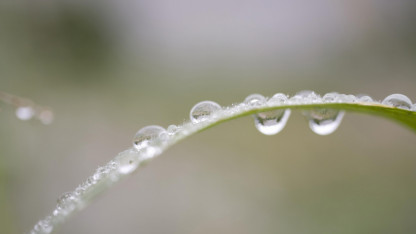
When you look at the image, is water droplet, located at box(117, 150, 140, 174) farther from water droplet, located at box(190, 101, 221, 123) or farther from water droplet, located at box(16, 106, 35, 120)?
water droplet, located at box(16, 106, 35, 120)

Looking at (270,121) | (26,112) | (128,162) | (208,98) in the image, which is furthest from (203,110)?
(208,98)

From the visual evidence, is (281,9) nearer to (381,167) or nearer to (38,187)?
(381,167)

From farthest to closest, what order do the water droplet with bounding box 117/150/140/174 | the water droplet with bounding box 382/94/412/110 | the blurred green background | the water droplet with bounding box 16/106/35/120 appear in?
1. the blurred green background
2. the water droplet with bounding box 16/106/35/120
3. the water droplet with bounding box 382/94/412/110
4. the water droplet with bounding box 117/150/140/174

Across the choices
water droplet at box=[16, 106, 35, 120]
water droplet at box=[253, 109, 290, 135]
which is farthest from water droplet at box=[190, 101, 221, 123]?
water droplet at box=[16, 106, 35, 120]

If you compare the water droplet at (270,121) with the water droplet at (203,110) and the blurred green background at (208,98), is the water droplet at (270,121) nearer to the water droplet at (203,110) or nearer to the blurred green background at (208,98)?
the water droplet at (203,110)

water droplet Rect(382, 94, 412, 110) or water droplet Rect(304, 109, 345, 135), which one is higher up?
water droplet Rect(304, 109, 345, 135)

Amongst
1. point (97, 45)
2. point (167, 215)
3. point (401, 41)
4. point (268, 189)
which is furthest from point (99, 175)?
point (401, 41)

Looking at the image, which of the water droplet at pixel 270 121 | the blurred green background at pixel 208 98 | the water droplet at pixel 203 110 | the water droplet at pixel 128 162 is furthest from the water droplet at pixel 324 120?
the blurred green background at pixel 208 98
